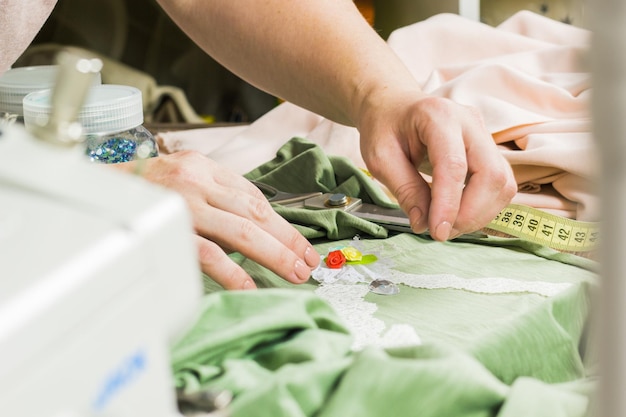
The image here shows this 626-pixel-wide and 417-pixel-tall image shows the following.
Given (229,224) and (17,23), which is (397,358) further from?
(17,23)

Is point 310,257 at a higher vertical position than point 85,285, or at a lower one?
lower

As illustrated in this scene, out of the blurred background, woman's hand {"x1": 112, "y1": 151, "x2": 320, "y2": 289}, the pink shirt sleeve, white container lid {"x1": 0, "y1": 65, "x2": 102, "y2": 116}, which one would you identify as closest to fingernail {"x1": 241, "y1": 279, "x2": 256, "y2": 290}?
woman's hand {"x1": 112, "y1": 151, "x2": 320, "y2": 289}

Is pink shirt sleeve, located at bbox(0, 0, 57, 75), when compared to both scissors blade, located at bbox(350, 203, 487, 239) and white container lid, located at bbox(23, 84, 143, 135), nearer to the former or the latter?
white container lid, located at bbox(23, 84, 143, 135)

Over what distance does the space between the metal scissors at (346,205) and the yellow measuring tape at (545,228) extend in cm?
6

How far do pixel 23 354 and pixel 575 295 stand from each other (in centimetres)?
47

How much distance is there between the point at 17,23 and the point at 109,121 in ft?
1.03

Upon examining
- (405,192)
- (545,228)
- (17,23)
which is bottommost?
(545,228)

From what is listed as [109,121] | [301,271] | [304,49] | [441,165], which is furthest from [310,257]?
[304,49]

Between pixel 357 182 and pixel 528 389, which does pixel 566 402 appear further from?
pixel 357 182

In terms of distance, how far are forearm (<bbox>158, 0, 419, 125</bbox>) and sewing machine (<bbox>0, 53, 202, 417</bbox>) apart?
63 cm

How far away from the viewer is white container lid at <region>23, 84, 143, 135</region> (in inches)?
33.2

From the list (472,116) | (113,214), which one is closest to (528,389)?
(113,214)

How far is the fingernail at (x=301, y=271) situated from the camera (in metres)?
0.77

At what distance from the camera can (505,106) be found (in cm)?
114
